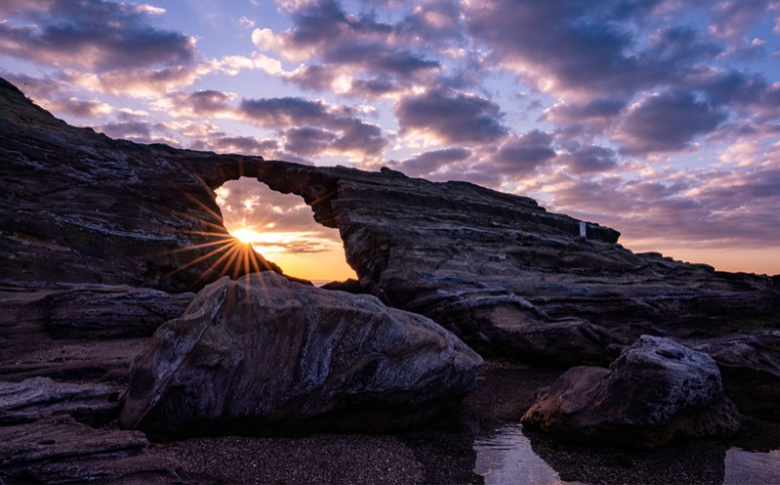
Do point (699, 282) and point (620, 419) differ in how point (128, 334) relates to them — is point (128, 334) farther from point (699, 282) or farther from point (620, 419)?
point (699, 282)

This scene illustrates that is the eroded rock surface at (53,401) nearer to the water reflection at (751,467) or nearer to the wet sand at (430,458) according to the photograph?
the wet sand at (430,458)

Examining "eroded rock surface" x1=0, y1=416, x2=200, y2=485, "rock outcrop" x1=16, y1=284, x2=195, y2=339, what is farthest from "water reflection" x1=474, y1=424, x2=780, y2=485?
"rock outcrop" x1=16, y1=284, x2=195, y2=339

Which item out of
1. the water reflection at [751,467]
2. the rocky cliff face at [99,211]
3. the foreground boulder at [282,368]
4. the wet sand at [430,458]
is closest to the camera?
the wet sand at [430,458]

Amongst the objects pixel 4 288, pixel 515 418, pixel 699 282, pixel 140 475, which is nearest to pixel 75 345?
pixel 4 288

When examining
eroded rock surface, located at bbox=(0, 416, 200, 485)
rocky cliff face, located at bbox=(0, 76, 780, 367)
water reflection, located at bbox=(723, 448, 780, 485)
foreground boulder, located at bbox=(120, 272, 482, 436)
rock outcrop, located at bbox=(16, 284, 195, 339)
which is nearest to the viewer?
eroded rock surface, located at bbox=(0, 416, 200, 485)

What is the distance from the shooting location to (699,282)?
2630 centimetres

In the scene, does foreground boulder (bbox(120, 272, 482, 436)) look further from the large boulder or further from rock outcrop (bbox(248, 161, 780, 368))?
the large boulder

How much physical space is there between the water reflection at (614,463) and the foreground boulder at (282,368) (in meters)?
2.63

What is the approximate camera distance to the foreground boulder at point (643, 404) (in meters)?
11.8

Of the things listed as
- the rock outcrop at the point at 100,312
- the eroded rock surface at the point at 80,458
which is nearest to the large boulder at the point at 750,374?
the eroded rock surface at the point at 80,458

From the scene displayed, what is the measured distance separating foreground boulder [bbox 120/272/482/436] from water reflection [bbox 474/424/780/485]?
2632 mm

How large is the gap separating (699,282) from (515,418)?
60.5 ft

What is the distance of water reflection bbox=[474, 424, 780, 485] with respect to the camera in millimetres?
10375

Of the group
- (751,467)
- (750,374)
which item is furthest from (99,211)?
(750,374)
